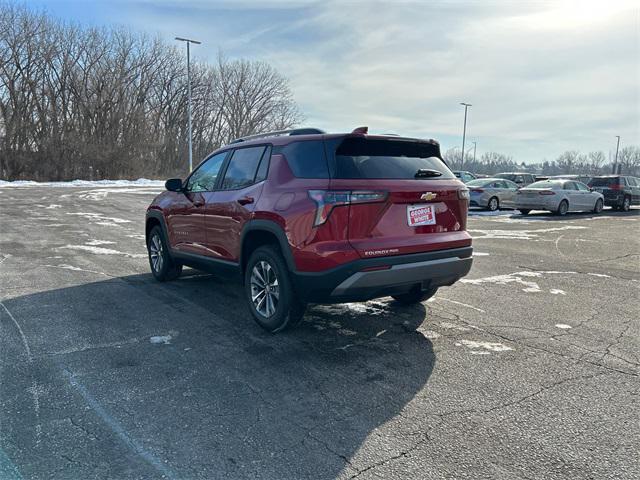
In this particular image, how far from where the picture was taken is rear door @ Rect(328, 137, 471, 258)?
158 inches

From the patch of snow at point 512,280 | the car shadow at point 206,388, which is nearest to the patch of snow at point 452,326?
the car shadow at point 206,388

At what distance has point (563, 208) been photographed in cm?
1841

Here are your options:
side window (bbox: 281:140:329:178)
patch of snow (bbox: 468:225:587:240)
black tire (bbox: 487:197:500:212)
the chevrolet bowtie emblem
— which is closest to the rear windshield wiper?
the chevrolet bowtie emblem

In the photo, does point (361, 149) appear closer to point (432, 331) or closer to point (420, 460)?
point (432, 331)

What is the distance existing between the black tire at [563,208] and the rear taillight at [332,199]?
54.8 feet

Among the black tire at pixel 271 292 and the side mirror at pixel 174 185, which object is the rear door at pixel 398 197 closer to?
the black tire at pixel 271 292

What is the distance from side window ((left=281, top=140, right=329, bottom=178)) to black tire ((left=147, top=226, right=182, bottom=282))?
299cm

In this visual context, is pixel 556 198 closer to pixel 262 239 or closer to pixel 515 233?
pixel 515 233

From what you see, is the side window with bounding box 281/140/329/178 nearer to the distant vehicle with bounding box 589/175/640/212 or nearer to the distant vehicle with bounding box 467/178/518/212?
the distant vehicle with bounding box 467/178/518/212

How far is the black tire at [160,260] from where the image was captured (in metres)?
6.71

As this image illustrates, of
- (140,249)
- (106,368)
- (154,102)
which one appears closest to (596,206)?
(140,249)

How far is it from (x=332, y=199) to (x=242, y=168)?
5.32 feet

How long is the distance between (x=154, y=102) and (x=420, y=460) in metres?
54.6

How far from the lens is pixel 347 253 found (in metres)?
3.96
